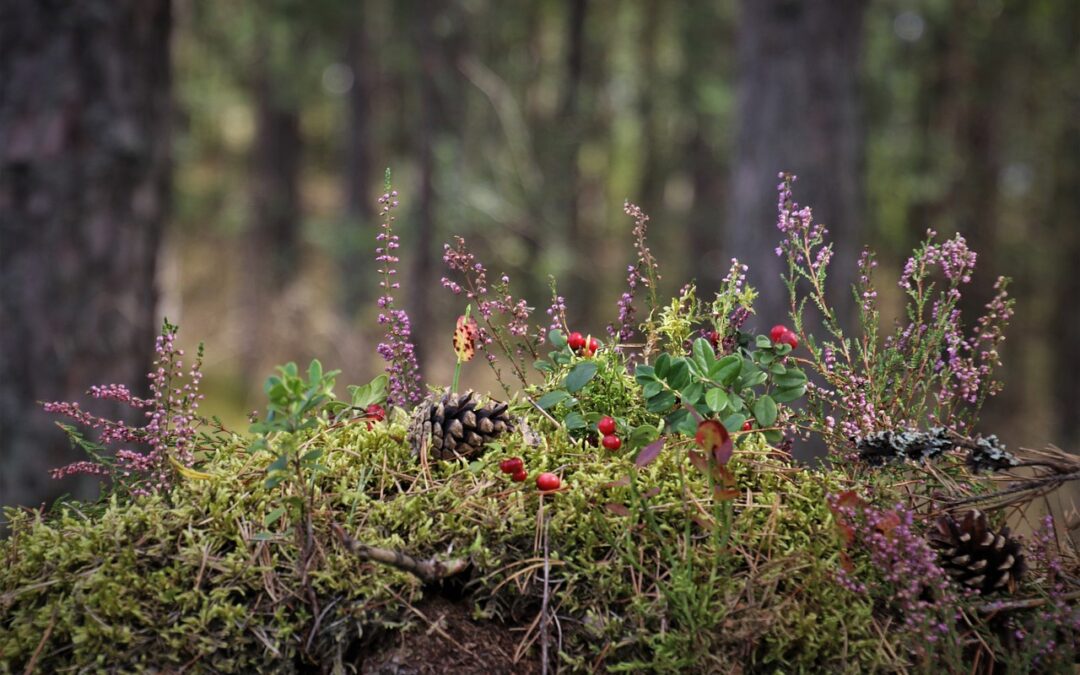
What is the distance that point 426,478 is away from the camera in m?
1.58

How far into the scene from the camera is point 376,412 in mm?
1813

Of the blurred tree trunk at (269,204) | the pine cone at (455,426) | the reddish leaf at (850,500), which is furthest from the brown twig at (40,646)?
the blurred tree trunk at (269,204)

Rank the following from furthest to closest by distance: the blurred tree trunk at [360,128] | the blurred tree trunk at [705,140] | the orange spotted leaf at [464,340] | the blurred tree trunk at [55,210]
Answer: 1. the blurred tree trunk at [705,140]
2. the blurred tree trunk at [360,128]
3. the blurred tree trunk at [55,210]
4. the orange spotted leaf at [464,340]

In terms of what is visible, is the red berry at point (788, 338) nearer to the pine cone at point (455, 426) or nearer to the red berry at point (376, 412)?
the pine cone at point (455, 426)

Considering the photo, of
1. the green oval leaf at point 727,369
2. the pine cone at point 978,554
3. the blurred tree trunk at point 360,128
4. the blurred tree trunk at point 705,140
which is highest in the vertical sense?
the blurred tree trunk at point 705,140

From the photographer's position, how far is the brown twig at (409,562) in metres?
1.22

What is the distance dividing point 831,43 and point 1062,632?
4.21m

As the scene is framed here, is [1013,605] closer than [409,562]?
No

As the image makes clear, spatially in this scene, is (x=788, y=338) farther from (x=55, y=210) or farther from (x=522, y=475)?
(x=55, y=210)

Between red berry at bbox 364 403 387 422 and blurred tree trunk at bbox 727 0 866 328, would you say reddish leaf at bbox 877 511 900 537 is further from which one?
blurred tree trunk at bbox 727 0 866 328

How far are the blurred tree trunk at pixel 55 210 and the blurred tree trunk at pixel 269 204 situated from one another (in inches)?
409

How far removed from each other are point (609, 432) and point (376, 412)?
512 mm

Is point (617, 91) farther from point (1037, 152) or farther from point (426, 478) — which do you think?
point (426, 478)

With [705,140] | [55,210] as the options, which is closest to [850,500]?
[55,210]
